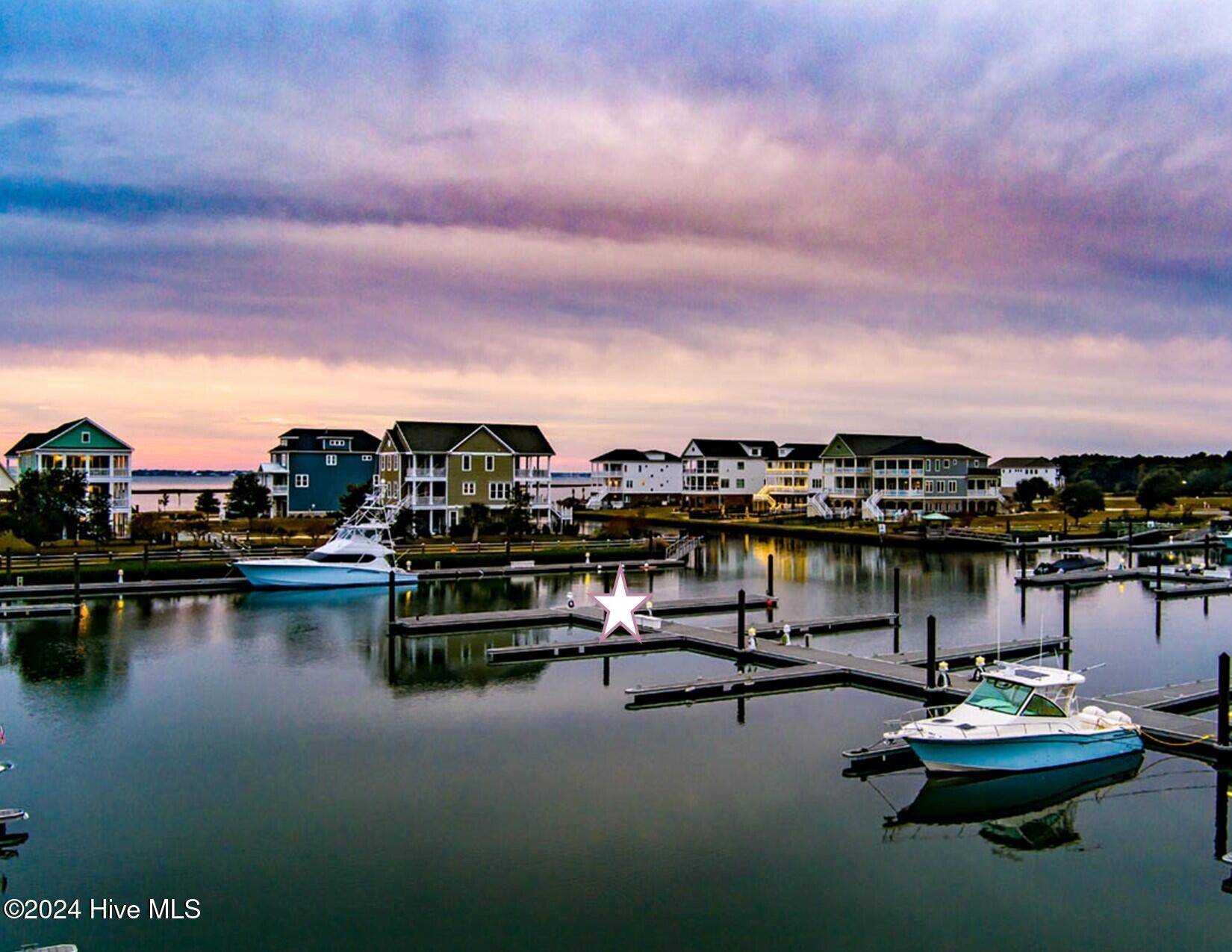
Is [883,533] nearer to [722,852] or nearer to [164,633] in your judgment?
[164,633]

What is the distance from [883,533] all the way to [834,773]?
66699 millimetres

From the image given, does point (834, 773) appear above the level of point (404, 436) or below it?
below

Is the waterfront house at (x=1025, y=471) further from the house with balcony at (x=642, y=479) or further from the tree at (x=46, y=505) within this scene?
the tree at (x=46, y=505)

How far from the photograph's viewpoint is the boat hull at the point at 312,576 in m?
52.4

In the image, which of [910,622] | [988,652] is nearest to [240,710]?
[988,652]

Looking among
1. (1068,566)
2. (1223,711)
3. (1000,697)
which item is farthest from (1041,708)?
(1068,566)

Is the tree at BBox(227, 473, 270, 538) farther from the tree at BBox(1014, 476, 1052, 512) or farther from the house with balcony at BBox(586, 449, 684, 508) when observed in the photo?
the tree at BBox(1014, 476, 1052, 512)

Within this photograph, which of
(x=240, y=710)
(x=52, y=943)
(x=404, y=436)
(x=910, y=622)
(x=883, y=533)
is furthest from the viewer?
(x=883, y=533)

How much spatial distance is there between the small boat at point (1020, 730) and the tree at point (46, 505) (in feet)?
175

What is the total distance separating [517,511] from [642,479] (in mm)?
57909

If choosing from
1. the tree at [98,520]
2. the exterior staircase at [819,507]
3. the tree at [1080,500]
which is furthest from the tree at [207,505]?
the tree at [1080,500]

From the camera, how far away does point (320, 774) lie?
22828 millimetres

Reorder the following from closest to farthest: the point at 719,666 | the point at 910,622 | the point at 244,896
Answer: the point at 244,896 < the point at 719,666 < the point at 910,622

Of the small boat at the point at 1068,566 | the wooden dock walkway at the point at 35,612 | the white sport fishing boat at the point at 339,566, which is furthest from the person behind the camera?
the small boat at the point at 1068,566
